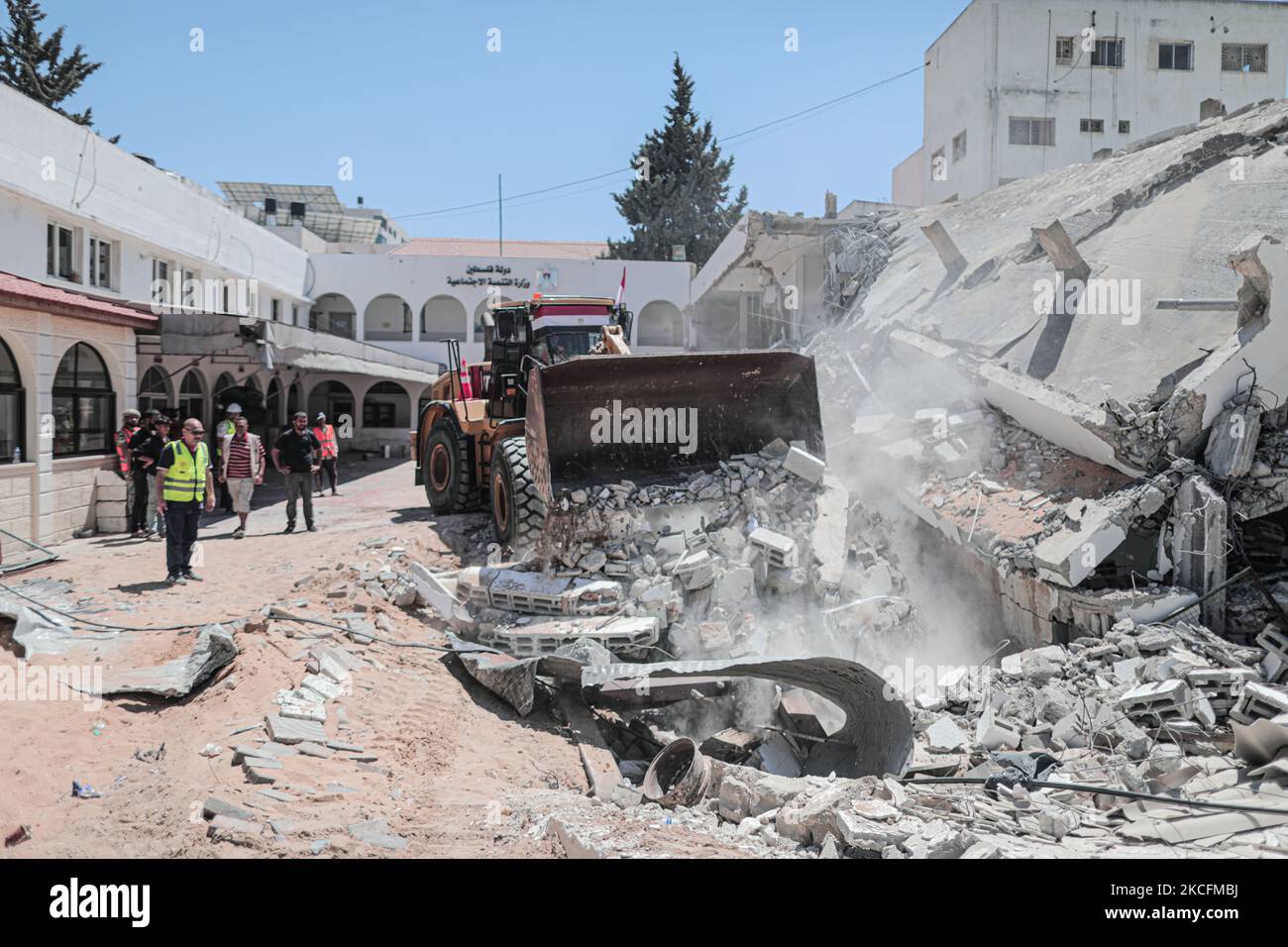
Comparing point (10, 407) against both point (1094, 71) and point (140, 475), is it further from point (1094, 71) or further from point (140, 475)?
point (1094, 71)

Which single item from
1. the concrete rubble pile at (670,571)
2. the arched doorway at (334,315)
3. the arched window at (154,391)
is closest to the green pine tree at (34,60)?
the arched doorway at (334,315)

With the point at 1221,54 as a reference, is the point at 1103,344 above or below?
below

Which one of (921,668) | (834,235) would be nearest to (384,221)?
(834,235)

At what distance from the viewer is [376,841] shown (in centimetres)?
424

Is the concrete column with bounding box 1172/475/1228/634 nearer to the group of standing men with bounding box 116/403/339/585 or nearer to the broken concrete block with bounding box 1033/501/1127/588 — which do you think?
the broken concrete block with bounding box 1033/501/1127/588

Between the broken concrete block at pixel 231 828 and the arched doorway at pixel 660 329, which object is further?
the arched doorway at pixel 660 329

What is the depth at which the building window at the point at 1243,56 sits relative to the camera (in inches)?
1029

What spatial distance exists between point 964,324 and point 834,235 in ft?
25.4

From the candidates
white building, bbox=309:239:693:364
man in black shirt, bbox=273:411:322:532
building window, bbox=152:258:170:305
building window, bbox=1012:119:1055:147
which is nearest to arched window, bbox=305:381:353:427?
white building, bbox=309:239:693:364

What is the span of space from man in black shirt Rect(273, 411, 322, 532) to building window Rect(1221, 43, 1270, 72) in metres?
28.4

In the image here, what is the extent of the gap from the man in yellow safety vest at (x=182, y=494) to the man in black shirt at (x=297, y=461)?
217 centimetres

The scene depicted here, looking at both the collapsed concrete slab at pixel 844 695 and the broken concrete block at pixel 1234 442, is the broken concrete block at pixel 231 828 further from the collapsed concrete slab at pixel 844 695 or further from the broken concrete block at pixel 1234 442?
the broken concrete block at pixel 1234 442

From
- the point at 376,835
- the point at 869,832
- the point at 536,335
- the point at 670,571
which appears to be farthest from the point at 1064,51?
the point at 376,835
